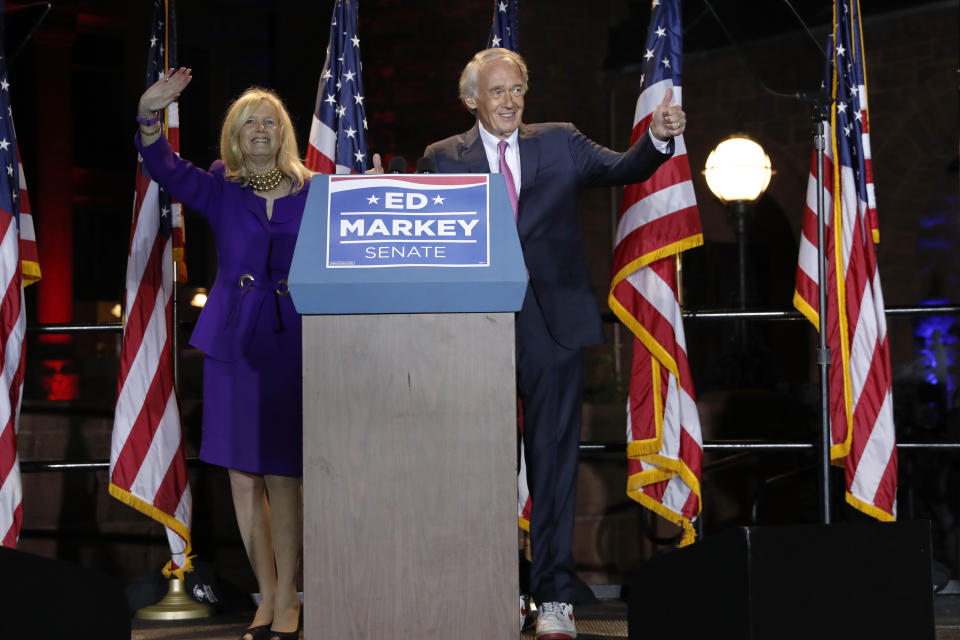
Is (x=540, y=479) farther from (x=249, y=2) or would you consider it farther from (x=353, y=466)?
(x=249, y=2)

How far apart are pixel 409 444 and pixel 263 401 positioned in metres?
0.98

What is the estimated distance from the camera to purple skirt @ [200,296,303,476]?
298 cm

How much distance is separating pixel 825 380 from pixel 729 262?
23.3ft

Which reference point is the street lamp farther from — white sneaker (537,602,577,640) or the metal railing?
white sneaker (537,602,577,640)

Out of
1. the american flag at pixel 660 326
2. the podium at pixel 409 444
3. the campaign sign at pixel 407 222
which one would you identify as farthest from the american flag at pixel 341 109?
the podium at pixel 409 444

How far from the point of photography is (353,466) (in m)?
2.13

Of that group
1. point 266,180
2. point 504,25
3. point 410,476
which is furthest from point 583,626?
point 504,25

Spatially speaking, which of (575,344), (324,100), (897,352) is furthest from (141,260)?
(897,352)

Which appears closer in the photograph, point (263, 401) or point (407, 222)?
point (407, 222)

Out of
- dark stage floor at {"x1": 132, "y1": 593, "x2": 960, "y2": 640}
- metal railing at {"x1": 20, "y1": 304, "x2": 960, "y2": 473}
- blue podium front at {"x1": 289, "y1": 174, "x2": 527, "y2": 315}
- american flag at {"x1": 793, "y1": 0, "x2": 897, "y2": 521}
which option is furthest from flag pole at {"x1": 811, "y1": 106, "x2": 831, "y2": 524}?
blue podium front at {"x1": 289, "y1": 174, "x2": 527, "y2": 315}

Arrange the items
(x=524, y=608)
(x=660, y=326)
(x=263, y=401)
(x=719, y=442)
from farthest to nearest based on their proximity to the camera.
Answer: (x=719, y=442) < (x=660, y=326) < (x=524, y=608) < (x=263, y=401)

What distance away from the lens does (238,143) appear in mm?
3061

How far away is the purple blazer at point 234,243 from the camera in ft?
9.77

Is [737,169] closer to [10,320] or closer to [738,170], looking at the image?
[738,170]
